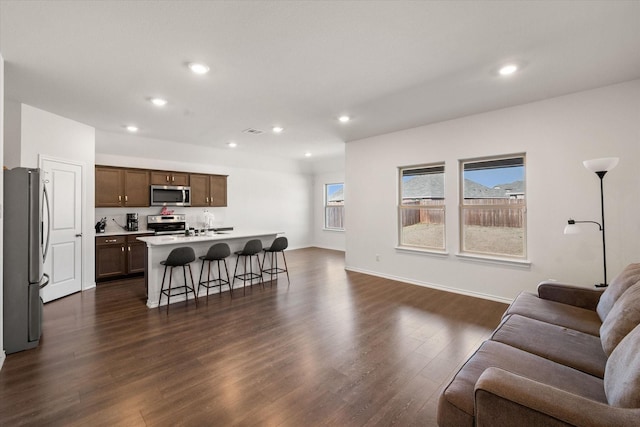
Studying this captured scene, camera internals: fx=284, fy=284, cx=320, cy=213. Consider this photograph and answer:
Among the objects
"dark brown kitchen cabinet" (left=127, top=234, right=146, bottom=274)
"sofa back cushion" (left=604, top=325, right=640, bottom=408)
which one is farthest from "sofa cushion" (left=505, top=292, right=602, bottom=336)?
"dark brown kitchen cabinet" (left=127, top=234, right=146, bottom=274)

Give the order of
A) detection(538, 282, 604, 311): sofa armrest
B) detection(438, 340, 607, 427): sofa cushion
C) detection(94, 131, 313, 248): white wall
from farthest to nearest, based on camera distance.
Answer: detection(94, 131, 313, 248): white wall, detection(538, 282, 604, 311): sofa armrest, detection(438, 340, 607, 427): sofa cushion

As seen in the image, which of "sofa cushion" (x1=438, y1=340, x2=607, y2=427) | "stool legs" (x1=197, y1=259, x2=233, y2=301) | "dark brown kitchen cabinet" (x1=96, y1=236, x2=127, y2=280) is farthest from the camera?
"dark brown kitchen cabinet" (x1=96, y1=236, x2=127, y2=280)

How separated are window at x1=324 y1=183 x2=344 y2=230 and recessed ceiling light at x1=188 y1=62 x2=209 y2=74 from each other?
638 cm

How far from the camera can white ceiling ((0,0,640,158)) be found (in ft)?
6.86

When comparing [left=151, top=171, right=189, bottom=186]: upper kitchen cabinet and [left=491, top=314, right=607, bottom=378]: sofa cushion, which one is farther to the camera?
[left=151, top=171, right=189, bottom=186]: upper kitchen cabinet

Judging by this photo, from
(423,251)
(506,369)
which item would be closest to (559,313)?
(506,369)

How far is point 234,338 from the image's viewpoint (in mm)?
3023

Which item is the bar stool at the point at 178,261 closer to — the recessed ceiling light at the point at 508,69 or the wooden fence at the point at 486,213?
the wooden fence at the point at 486,213

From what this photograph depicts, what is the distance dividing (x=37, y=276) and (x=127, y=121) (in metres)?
2.85

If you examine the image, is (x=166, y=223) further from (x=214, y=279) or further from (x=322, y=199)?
(x=322, y=199)

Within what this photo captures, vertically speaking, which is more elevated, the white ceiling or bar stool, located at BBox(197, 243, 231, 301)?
the white ceiling

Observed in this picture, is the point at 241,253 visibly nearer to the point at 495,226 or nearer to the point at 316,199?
the point at 495,226

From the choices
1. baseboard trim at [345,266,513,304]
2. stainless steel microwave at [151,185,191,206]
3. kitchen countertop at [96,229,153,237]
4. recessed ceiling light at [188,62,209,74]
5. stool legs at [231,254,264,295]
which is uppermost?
recessed ceiling light at [188,62,209,74]

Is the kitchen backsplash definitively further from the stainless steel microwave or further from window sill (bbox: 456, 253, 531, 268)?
window sill (bbox: 456, 253, 531, 268)
